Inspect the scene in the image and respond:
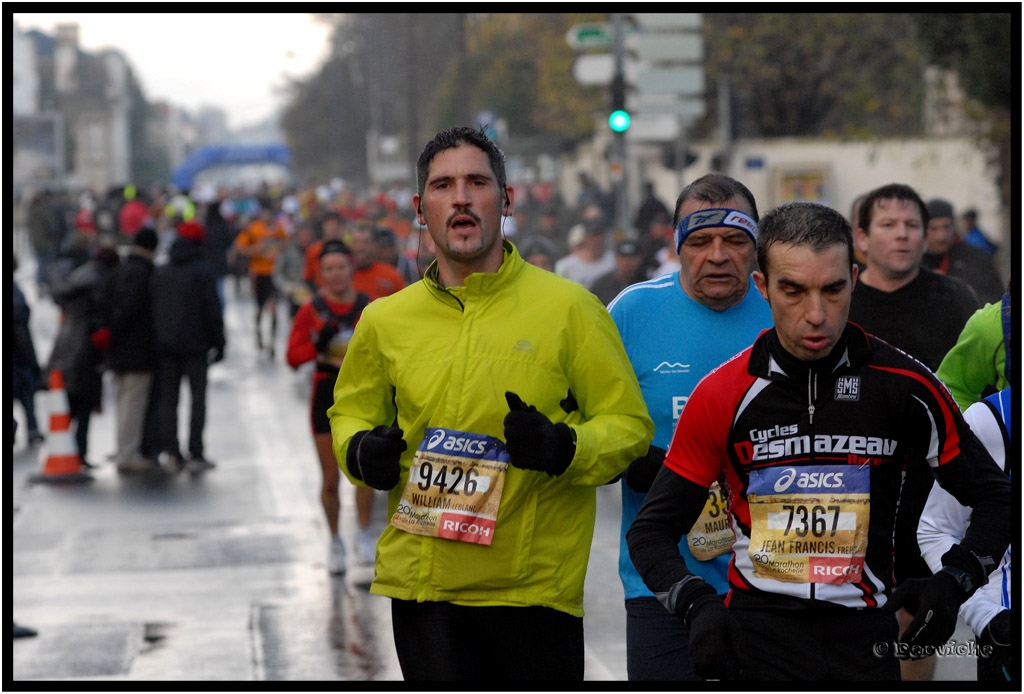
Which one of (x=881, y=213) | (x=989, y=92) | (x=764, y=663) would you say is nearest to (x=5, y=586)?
(x=764, y=663)

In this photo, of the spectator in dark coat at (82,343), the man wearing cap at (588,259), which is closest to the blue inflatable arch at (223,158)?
the spectator in dark coat at (82,343)

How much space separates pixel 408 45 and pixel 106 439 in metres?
22.4

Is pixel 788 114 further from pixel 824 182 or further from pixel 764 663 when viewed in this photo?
pixel 764 663

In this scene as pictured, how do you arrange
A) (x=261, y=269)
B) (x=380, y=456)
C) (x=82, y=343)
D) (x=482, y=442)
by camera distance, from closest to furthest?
(x=380, y=456) < (x=482, y=442) < (x=82, y=343) < (x=261, y=269)

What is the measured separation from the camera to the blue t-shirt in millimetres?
4750

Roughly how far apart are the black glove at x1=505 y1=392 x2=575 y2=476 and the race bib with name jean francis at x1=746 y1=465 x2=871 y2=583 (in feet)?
1.71

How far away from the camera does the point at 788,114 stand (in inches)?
1614

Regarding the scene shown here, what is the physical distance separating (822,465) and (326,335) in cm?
584

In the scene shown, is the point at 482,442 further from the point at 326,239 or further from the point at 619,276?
the point at 326,239

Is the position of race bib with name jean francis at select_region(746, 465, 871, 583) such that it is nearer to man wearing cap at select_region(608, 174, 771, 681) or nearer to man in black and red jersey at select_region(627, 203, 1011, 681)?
man in black and red jersey at select_region(627, 203, 1011, 681)

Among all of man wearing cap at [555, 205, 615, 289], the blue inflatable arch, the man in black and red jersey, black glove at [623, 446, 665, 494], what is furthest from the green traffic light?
the blue inflatable arch

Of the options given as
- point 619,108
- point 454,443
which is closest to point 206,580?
point 454,443

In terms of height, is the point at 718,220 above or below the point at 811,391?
above

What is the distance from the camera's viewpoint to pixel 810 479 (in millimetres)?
3451
